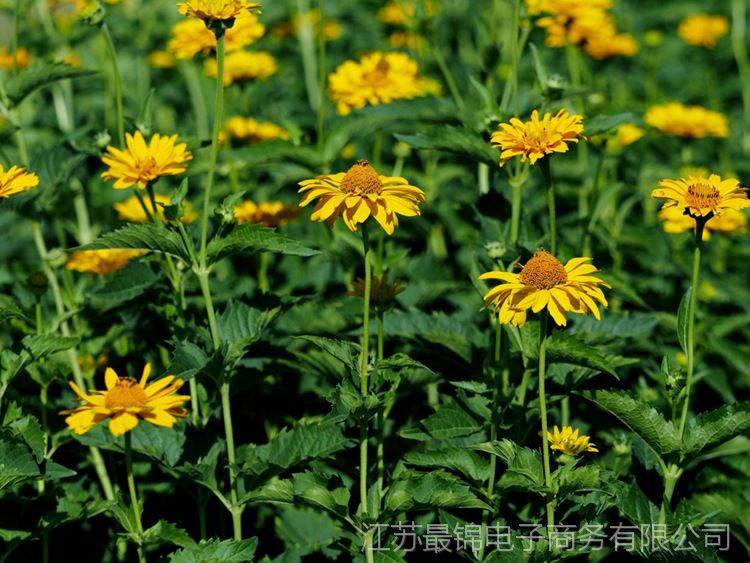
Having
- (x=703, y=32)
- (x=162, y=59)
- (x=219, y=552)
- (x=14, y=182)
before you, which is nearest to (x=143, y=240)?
(x=14, y=182)

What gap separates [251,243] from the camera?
2.13 m

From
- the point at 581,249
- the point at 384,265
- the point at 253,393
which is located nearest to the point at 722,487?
the point at 581,249

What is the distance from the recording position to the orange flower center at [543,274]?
1913 mm

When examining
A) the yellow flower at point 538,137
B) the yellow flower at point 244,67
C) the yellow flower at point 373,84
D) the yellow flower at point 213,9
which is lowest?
the yellow flower at point 538,137

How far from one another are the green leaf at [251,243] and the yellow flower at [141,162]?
232 mm

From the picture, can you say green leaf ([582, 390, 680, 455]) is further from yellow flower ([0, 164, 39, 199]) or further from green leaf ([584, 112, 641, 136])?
yellow flower ([0, 164, 39, 199])

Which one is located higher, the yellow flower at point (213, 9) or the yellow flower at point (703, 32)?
the yellow flower at point (213, 9)

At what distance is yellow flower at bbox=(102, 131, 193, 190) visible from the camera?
2291 mm

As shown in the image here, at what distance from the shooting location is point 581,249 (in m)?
2.93

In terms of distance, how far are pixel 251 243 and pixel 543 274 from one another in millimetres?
649

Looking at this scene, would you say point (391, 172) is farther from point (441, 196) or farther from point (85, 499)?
point (85, 499)

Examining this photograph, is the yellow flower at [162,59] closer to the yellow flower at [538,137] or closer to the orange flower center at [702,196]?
the yellow flower at [538,137]

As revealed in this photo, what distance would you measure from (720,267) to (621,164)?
555 mm

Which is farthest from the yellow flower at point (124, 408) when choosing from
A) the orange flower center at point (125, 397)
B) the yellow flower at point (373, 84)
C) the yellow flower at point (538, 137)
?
the yellow flower at point (373, 84)
